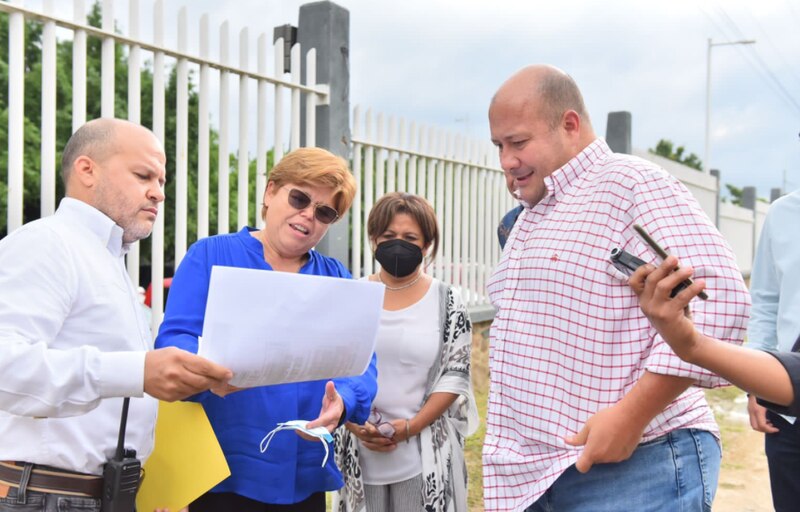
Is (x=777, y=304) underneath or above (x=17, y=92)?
underneath

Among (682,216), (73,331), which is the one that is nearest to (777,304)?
(682,216)

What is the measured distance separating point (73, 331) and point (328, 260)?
1.02 metres

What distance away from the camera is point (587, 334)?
195 cm

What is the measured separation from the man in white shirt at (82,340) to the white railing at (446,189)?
318 centimetres

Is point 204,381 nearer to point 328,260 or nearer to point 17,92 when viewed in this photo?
point 328,260

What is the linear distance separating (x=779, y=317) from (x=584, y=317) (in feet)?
4.60

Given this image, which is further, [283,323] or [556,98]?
[556,98]

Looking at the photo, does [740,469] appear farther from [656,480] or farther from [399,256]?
[656,480]

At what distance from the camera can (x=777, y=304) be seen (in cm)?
311

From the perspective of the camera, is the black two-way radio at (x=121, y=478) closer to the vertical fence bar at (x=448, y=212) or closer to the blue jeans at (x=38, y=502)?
the blue jeans at (x=38, y=502)

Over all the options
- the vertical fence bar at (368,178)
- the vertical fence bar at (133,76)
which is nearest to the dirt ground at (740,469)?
the vertical fence bar at (368,178)

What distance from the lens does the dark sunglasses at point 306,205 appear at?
252 cm

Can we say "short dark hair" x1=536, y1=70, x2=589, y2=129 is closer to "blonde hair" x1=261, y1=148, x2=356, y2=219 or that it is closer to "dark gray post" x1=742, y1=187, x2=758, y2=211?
"blonde hair" x1=261, y1=148, x2=356, y2=219

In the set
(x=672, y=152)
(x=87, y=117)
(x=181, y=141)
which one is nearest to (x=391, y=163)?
(x=181, y=141)
